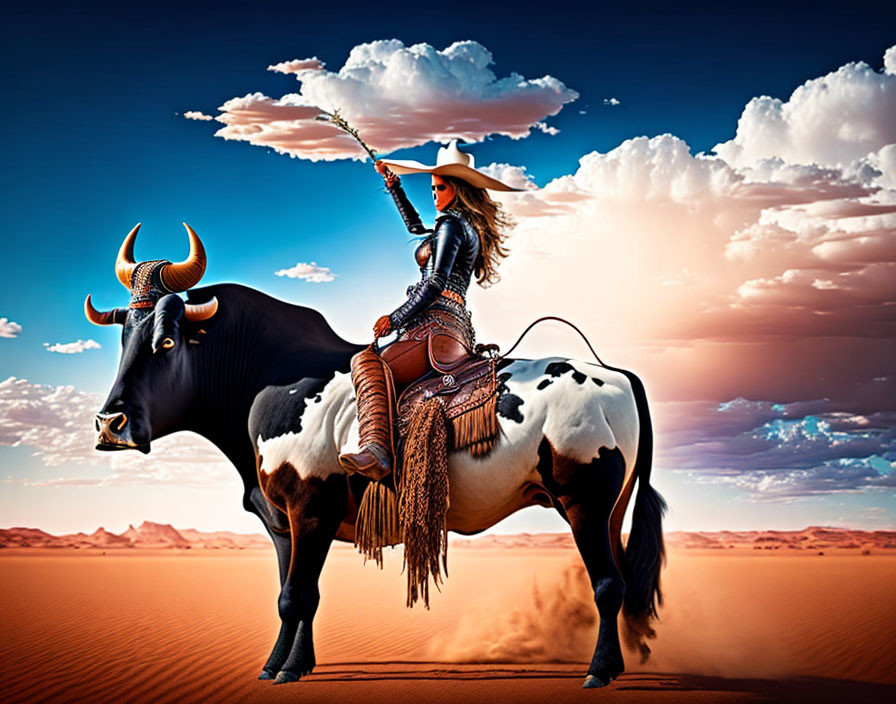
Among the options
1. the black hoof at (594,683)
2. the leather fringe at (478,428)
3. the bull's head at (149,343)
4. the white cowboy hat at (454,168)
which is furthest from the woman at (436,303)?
the black hoof at (594,683)

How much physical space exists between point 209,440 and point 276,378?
3.24ft

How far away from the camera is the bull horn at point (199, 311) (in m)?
8.40

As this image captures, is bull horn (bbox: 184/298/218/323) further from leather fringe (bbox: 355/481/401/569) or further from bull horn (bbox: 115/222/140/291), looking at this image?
leather fringe (bbox: 355/481/401/569)

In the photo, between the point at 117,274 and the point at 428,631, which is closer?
the point at 117,274

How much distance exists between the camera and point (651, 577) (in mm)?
7656

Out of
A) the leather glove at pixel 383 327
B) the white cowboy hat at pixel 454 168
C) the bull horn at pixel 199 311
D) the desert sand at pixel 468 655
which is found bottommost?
the desert sand at pixel 468 655

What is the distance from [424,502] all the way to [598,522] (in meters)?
1.41

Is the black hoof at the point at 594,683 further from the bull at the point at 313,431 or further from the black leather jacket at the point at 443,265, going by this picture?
the black leather jacket at the point at 443,265

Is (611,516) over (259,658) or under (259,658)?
over

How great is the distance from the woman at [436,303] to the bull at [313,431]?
31 cm

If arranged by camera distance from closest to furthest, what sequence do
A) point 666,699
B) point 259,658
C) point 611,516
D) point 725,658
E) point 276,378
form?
point 666,699, point 611,516, point 276,378, point 725,658, point 259,658

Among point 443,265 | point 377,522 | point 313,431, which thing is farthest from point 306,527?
point 443,265

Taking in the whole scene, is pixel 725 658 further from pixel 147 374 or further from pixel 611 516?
pixel 147 374

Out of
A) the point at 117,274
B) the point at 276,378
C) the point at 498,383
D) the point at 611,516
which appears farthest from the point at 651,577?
the point at 117,274
